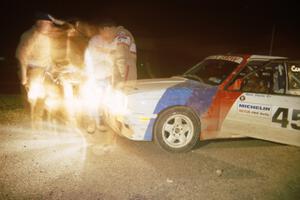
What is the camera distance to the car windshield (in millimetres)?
6296

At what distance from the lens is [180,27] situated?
35.4m

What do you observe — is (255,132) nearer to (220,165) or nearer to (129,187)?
(220,165)

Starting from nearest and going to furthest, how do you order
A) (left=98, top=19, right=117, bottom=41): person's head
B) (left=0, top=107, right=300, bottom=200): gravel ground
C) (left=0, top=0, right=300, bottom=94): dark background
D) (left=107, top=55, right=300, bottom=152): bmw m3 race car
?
(left=0, top=107, right=300, bottom=200): gravel ground
(left=107, top=55, right=300, bottom=152): bmw m3 race car
(left=98, top=19, right=117, bottom=41): person's head
(left=0, top=0, right=300, bottom=94): dark background

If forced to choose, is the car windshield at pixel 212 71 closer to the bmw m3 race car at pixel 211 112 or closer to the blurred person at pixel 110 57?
the bmw m3 race car at pixel 211 112

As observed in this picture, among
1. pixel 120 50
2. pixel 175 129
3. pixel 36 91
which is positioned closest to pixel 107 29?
pixel 120 50

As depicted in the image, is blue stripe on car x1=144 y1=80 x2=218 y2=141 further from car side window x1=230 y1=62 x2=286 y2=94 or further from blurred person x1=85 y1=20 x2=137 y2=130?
blurred person x1=85 y1=20 x2=137 y2=130

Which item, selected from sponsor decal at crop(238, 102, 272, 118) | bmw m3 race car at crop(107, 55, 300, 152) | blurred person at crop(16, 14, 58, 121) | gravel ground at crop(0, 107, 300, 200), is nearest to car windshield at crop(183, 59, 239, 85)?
bmw m3 race car at crop(107, 55, 300, 152)

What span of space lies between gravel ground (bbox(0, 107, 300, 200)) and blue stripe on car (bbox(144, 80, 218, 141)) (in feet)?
2.24

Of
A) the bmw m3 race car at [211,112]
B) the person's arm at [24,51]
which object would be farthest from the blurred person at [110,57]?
the person's arm at [24,51]

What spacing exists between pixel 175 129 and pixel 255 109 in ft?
4.37

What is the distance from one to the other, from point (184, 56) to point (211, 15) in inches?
798

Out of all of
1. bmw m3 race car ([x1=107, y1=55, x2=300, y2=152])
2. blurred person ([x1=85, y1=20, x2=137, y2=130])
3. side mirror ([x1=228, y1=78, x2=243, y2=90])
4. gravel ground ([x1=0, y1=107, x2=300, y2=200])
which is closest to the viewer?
gravel ground ([x1=0, y1=107, x2=300, y2=200])

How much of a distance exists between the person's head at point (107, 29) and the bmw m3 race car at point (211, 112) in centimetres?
142

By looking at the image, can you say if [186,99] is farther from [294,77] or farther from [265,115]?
[294,77]
